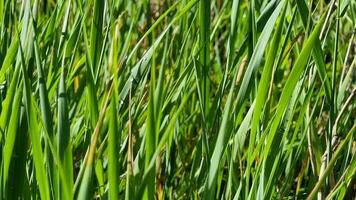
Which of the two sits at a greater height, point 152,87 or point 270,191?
point 152,87

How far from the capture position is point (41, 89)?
66cm

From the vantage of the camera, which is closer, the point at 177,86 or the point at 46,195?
the point at 46,195

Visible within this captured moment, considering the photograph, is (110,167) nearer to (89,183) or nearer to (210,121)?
(89,183)

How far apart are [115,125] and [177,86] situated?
1.02ft

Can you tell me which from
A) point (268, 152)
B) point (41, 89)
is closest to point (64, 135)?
point (41, 89)

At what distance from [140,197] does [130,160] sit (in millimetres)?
34

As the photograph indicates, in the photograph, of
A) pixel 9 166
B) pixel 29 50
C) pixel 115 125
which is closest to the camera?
pixel 115 125

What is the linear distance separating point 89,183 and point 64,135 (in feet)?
0.20

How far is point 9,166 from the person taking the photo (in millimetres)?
742

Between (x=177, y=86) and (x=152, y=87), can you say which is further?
(x=177, y=86)

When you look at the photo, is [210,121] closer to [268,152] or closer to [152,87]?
[268,152]

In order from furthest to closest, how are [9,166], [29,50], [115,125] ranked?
[29,50] < [9,166] < [115,125]

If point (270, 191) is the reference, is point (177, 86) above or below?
above

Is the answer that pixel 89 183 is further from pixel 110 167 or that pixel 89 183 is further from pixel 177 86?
pixel 177 86
